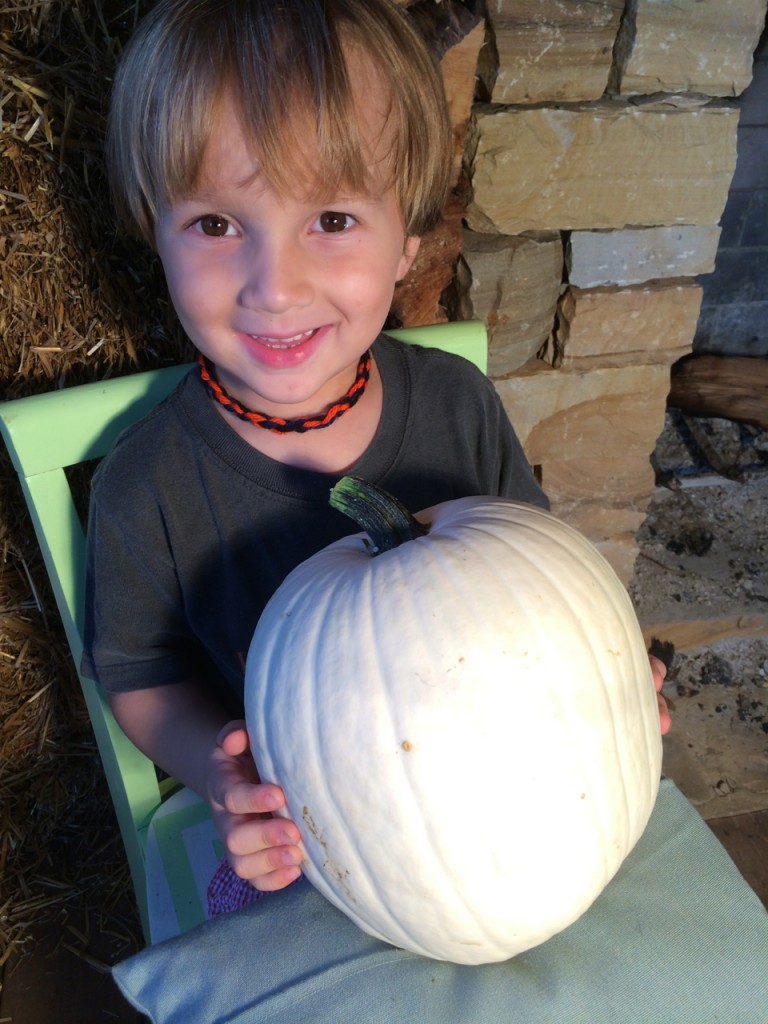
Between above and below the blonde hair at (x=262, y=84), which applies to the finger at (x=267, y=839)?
below

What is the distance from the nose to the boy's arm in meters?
0.42

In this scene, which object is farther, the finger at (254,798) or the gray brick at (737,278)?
the gray brick at (737,278)

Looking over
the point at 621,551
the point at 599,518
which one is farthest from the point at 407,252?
the point at 621,551

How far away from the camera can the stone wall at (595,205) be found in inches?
49.2

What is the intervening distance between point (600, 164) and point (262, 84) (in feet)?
2.43

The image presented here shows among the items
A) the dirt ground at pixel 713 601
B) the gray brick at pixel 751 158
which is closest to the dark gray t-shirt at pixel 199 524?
the dirt ground at pixel 713 601

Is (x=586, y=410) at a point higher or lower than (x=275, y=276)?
lower

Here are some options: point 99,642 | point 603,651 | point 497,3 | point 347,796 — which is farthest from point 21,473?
point 497,3

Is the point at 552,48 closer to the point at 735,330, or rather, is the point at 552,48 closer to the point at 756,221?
the point at 756,221

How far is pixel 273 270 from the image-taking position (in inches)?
32.4

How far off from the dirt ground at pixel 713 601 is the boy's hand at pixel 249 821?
4.35ft

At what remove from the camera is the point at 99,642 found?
3.31ft

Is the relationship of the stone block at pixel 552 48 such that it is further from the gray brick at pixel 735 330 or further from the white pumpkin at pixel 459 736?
the gray brick at pixel 735 330

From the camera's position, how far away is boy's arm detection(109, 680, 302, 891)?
731 millimetres
